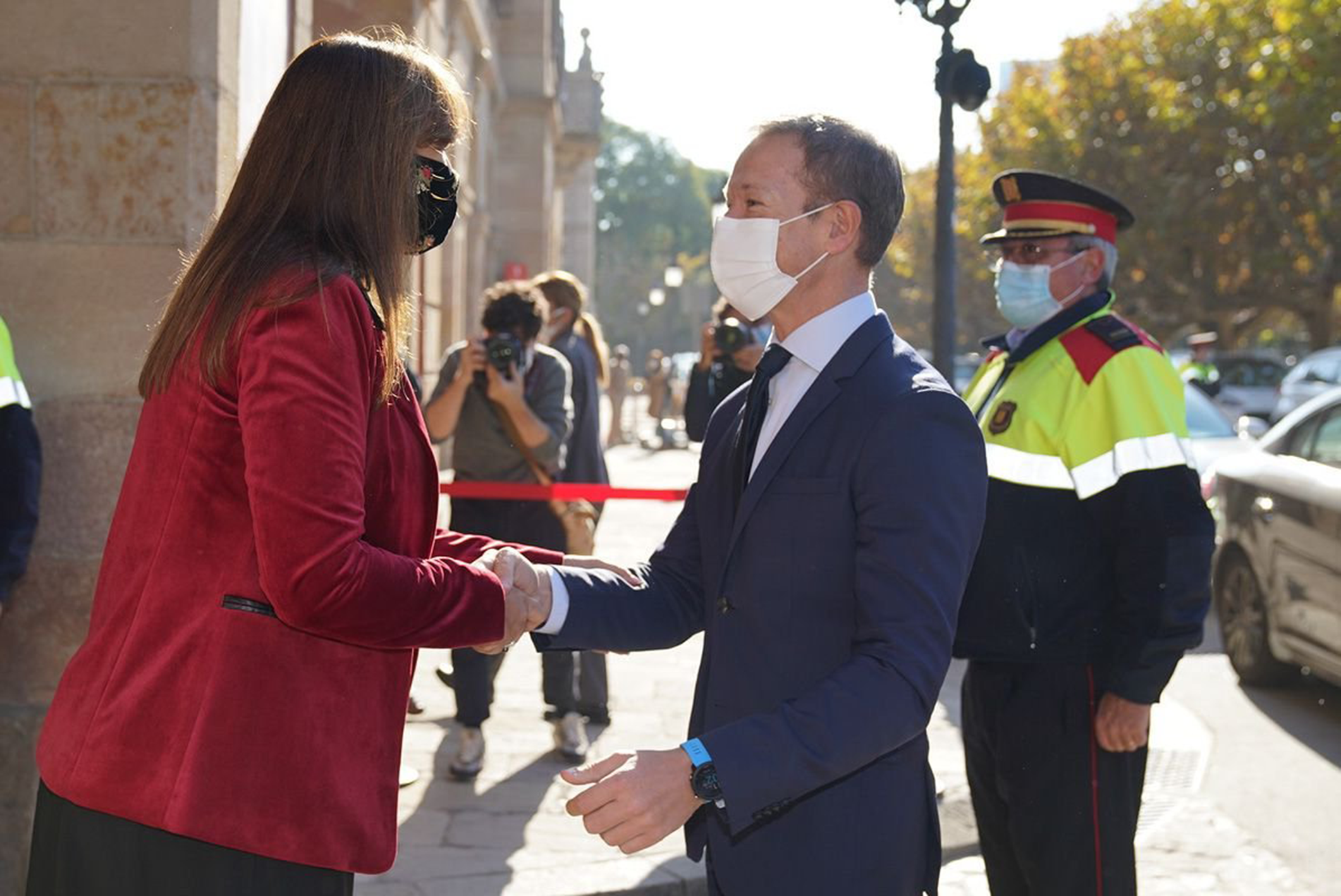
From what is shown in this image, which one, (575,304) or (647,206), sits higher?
(647,206)

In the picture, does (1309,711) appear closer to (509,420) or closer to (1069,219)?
(509,420)

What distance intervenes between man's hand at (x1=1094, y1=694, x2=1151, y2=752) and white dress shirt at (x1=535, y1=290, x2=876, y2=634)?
4.22 feet

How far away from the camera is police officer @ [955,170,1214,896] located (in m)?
3.36

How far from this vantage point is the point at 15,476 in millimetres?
3914

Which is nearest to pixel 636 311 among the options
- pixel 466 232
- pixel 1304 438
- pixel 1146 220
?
pixel 1146 220

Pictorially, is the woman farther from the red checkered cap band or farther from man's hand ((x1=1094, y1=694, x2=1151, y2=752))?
the red checkered cap band

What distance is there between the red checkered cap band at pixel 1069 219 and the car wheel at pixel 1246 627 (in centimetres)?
443

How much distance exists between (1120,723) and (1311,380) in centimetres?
1953

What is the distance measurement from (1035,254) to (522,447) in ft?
8.89

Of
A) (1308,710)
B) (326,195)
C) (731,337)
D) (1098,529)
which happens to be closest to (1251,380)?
(1308,710)

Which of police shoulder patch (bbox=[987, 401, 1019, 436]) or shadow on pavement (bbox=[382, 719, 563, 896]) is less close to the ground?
police shoulder patch (bbox=[987, 401, 1019, 436])

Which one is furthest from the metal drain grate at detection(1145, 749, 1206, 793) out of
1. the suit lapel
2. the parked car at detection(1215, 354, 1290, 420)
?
the parked car at detection(1215, 354, 1290, 420)

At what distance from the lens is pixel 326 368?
211 cm

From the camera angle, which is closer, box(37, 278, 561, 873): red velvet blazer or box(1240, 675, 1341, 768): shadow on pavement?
box(37, 278, 561, 873): red velvet blazer
